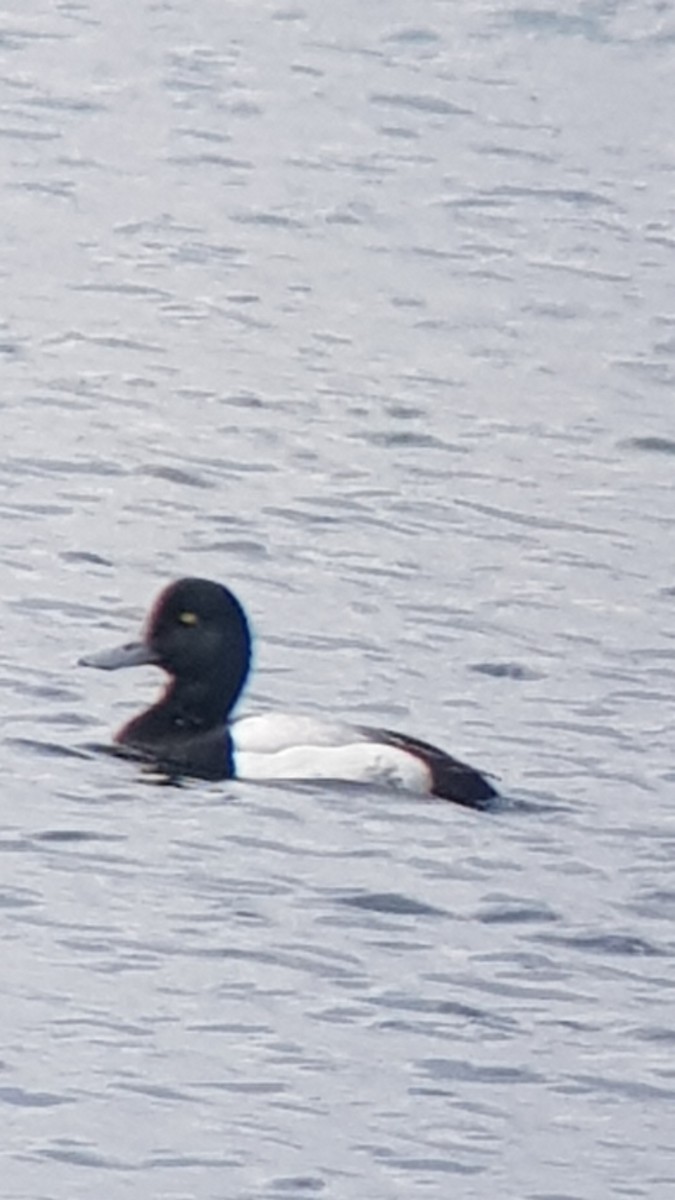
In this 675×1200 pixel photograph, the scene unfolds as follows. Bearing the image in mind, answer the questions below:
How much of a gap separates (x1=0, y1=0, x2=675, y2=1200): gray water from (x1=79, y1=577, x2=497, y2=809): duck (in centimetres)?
11

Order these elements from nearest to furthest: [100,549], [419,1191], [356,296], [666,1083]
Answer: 1. [419,1191]
2. [666,1083]
3. [100,549]
4. [356,296]

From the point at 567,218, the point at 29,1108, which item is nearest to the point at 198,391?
the point at 567,218

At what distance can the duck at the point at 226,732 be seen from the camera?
13219mm

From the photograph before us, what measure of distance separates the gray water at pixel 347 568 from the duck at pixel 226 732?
0.11 m

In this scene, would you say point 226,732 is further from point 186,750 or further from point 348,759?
point 348,759

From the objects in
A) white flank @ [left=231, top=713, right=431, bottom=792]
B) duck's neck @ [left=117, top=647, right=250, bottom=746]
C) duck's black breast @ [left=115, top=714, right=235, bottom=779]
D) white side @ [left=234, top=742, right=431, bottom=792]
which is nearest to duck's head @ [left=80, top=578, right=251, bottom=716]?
duck's neck @ [left=117, top=647, right=250, bottom=746]

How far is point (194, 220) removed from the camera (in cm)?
2173

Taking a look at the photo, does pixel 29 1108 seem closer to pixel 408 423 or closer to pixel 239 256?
pixel 408 423

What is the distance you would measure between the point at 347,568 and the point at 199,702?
171 cm

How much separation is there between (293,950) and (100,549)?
4.50 meters

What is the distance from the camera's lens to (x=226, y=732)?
13859 millimetres

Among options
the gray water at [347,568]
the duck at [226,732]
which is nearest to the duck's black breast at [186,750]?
the duck at [226,732]

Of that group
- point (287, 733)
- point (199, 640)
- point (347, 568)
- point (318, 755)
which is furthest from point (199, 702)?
point (347, 568)

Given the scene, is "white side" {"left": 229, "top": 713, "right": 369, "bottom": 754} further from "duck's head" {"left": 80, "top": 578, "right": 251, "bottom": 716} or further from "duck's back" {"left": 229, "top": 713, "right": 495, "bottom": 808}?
"duck's head" {"left": 80, "top": 578, "right": 251, "bottom": 716}
